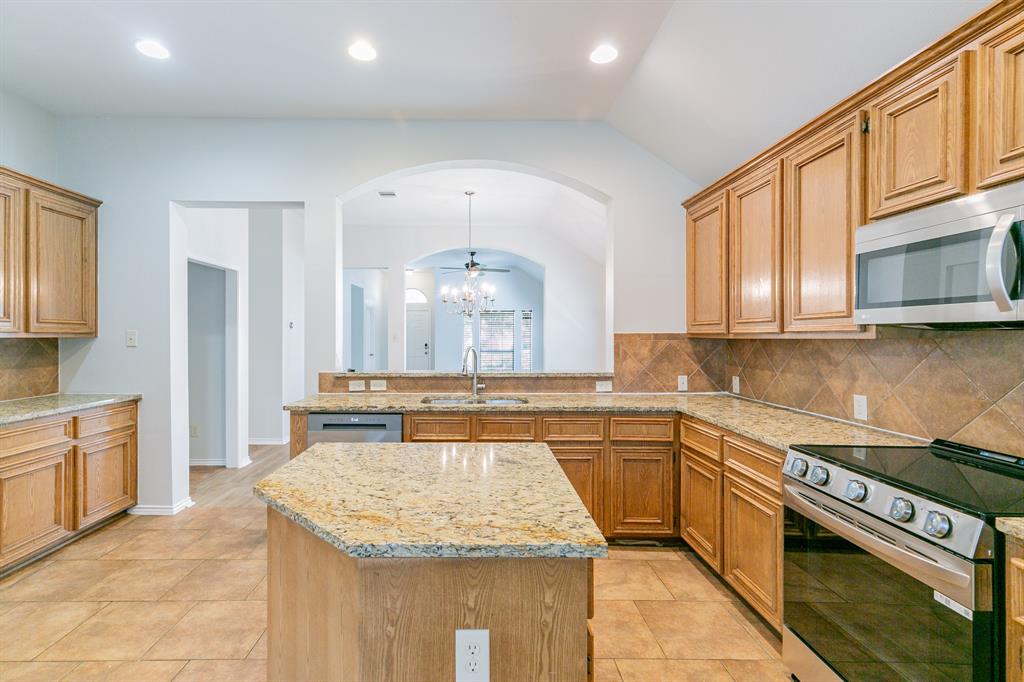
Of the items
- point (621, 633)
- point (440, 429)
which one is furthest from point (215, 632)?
point (621, 633)

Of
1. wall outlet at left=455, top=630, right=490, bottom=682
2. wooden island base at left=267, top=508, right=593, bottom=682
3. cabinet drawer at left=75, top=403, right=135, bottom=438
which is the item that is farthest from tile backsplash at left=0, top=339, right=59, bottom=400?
wall outlet at left=455, top=630, right=490, bottom=682

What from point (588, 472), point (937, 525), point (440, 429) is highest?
point (937, 525)

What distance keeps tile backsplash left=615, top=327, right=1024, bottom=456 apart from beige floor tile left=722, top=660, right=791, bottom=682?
1117 millimetres

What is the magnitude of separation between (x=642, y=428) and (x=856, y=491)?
5.52ft

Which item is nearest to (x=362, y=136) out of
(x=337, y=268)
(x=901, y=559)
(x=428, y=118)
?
(x=428, y=118)

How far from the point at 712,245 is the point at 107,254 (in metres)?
4.26

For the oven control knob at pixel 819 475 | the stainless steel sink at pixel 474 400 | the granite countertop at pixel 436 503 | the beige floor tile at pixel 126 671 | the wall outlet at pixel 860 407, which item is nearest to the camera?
the granite countertop at pixel 436 503

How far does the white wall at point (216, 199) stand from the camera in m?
3.82

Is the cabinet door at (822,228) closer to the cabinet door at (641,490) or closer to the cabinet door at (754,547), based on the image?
the cabinet door at (754,547)

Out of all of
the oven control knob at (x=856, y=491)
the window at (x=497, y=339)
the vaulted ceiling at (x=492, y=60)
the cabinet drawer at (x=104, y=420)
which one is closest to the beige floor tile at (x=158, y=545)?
the cabinet drawer at (x=104, y=420)

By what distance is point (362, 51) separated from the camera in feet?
9.71

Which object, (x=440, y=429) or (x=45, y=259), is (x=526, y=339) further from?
(x=45, y=259)

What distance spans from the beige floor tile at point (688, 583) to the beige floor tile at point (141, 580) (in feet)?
8.72

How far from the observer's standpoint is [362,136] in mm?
3879
